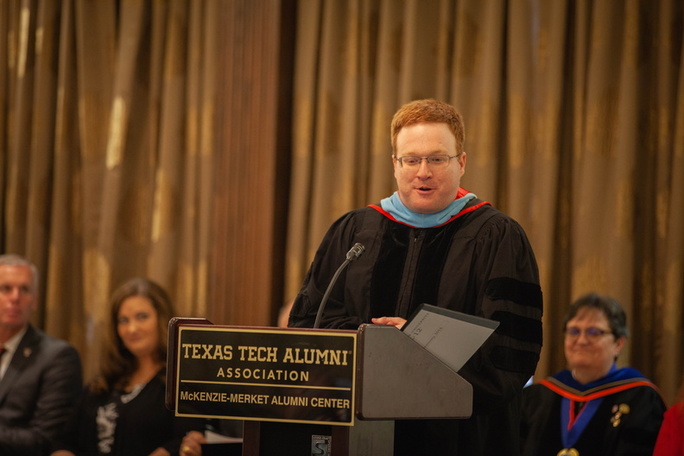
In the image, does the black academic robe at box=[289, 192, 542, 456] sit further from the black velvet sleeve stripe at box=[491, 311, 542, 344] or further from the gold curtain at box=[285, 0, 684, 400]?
the gold curtain at box=[285, 0, 684, 400]

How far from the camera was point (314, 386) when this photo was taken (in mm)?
1975

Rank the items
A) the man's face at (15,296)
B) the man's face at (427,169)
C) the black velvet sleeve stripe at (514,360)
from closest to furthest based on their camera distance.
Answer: the black velvet sleeve stripe at (514,360) < the man's face at (427,169) < the man's face at (15,296)

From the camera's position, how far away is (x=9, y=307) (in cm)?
443

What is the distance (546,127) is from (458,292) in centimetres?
215

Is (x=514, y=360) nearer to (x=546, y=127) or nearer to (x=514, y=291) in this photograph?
(x=514, y=291)

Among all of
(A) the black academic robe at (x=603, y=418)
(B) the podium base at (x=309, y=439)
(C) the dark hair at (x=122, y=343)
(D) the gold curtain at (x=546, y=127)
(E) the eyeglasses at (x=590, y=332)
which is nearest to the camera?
(B) the podium base at (x=309, y=439)

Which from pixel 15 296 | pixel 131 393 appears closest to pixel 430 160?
pixel 131 393

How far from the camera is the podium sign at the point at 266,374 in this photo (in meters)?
1.96

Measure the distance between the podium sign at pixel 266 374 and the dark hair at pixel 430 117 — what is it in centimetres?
82

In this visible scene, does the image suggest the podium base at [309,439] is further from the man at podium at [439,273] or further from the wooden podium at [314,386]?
the man at podium at [439,273]

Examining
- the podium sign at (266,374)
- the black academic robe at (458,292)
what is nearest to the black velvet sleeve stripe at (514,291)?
the black academic robe at (458,292)

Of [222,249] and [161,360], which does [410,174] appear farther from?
[222,249]

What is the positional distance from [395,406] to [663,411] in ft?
7.72

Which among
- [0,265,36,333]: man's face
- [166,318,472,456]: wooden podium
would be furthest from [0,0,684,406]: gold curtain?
[166,318,472,456]: wooden podium
